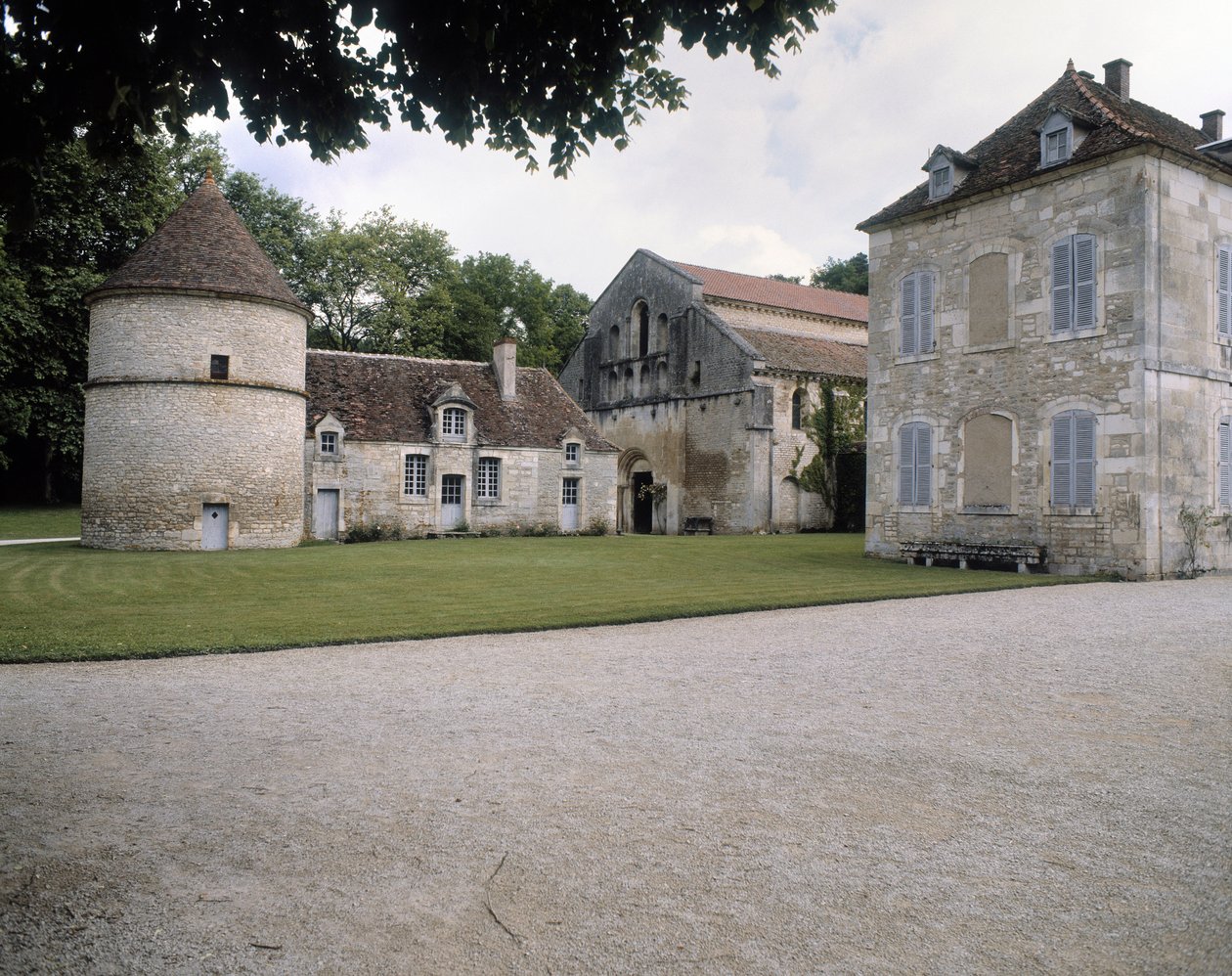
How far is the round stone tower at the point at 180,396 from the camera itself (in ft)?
76.0

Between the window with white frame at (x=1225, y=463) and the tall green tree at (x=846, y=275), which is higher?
the tall green tree at (x=846, y=275)

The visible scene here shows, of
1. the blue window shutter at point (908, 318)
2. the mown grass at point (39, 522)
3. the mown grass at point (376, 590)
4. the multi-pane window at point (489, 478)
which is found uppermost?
the blue window shutter at point (908, 318)

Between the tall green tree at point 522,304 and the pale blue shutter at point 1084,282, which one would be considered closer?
the pale blue shutter at point 1084,282

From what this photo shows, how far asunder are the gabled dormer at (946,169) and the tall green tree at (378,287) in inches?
1117

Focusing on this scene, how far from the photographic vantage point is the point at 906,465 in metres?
20.7

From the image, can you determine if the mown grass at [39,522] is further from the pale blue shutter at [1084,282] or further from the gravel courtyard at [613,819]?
the pale blue shutter at [1084,282]

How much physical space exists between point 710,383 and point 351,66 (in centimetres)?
3146

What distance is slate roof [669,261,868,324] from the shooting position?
39.7m

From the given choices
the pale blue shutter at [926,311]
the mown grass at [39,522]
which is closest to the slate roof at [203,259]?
the mown grass at [39,522]

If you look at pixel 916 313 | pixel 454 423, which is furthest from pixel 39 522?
pixel 916 313

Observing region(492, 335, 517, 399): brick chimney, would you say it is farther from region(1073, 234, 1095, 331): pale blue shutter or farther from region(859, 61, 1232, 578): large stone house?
region(1073, 234, 1095, 331): pale blue shutter

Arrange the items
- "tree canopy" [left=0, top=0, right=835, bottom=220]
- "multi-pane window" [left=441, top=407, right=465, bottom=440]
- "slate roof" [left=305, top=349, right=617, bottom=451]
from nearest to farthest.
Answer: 1. "tree canopy" [left=0, top=0, right=835, bottom=220]
2. "slate roof" [left=305, top=349, right=617, bottom=451]
3. "multi-pane window" [left=441, top=407, right=465, bottom=440]

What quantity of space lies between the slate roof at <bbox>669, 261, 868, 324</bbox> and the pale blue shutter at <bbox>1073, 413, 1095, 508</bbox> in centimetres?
2219

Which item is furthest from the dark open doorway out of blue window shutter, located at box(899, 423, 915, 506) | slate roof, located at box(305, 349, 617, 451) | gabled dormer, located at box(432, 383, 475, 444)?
blue window shutter, located at box(899, 423, 915, 506)
